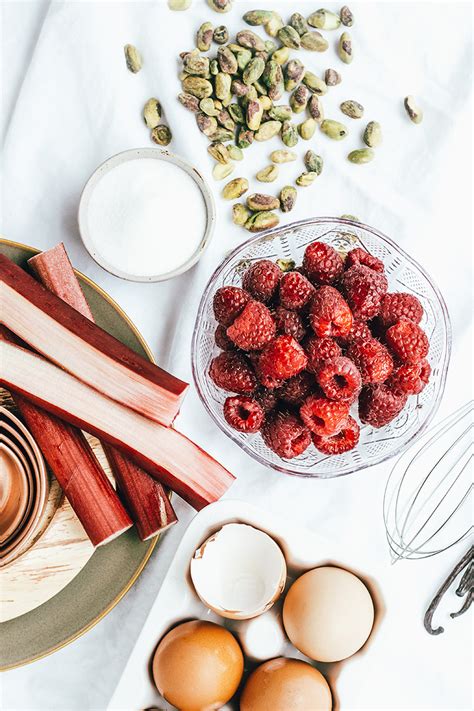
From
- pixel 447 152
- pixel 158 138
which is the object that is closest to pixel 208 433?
pixel 158 138

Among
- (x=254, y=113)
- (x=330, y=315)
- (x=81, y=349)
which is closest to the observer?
(x=330, y=315)

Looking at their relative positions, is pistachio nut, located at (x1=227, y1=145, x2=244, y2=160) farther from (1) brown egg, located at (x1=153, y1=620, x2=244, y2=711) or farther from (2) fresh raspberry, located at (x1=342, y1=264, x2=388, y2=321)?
(1) brown egg, located at (x1=153, y1=620, x2=244, y2=711)

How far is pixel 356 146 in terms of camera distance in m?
1.26

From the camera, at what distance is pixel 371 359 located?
956 millimetres

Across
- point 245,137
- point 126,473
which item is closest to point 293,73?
point 245,137

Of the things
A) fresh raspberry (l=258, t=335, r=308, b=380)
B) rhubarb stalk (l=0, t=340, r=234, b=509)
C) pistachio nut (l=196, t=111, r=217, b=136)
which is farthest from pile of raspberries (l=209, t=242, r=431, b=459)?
pistachio nut (l=196, t=111, r=217, b=136)

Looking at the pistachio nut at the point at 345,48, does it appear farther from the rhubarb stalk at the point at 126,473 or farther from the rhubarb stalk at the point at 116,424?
the rhubarb stalk at the point at 116,424

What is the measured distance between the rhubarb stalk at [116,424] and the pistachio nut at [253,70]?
590mm

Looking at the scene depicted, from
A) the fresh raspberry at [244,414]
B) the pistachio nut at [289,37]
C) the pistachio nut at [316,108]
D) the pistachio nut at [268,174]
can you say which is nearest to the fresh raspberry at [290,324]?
the fresh raspberry at [244,414]

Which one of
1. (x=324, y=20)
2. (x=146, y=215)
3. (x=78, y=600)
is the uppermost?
(x=324, y=20)

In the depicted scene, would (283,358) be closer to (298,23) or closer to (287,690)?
(287,690)

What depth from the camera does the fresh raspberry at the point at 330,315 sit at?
94 centimetres

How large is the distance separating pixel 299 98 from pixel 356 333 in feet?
1.59

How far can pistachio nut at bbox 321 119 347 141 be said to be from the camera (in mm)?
1232
